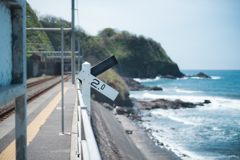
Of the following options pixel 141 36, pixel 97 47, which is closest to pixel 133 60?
pixel 141 36

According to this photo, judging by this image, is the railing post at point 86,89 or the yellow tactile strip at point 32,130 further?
the yellow tactile strip at point 32,130

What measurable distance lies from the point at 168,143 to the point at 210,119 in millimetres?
11395

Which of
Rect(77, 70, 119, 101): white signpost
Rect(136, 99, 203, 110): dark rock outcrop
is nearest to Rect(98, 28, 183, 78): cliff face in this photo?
Rect(136, 99, 203, 110): dark rock outcrop

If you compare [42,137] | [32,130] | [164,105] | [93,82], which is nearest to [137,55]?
[164,105]

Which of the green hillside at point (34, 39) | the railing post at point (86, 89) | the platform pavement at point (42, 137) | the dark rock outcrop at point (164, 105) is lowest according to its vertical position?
the dark rock outcrop at point (164, 105)

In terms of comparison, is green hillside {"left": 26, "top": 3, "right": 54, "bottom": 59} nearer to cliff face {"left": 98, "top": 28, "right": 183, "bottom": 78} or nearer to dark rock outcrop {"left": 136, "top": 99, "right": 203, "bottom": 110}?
dark rock outcrop {"left": 136, "top": 99, "right": 203, "bottom": 110}

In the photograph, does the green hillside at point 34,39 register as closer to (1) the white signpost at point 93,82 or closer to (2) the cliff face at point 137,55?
(1) the white signpost at point 93,82

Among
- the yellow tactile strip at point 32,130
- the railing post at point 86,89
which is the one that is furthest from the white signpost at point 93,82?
the yellow tactile strip at point 32,130

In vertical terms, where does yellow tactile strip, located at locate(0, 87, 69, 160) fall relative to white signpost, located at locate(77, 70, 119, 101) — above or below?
below

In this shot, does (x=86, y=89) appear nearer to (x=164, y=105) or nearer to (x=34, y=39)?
(x=164, y=105)

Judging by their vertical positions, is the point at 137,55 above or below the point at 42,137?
above

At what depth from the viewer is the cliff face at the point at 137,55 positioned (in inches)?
4545

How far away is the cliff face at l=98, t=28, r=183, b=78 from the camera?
115m

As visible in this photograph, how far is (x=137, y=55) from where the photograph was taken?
388 ft
